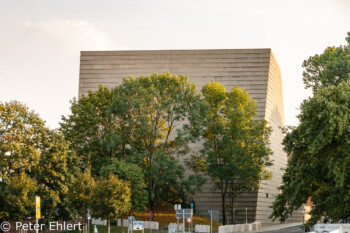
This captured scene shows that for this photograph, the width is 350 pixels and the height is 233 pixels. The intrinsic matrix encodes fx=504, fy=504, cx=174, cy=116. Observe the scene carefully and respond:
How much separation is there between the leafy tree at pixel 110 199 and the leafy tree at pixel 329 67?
20540 millimetres

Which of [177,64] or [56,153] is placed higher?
[177,64]

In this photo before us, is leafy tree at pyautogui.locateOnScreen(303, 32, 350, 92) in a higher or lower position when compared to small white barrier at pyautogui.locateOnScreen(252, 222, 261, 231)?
higher

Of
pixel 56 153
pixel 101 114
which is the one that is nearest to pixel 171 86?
pixel 101 114

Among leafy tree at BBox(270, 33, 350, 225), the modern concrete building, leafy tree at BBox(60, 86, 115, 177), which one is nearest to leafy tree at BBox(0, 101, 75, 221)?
leafy tree at BBox(60, 86, 115, 177)

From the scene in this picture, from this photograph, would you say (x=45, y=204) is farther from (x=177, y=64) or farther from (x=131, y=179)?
(x=177, y=64)

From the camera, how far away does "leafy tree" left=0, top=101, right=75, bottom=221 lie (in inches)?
1435

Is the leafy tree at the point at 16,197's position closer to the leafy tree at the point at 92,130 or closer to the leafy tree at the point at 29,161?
the leafy tree at the point at 29,161

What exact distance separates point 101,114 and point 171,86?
28.5ft

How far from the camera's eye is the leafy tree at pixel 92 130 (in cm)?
5300

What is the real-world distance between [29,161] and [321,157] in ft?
70.3

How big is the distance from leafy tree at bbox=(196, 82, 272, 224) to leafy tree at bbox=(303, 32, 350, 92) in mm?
7642

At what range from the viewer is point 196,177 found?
52.2 metres

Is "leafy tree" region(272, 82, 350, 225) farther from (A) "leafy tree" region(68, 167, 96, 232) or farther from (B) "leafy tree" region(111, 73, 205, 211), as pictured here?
(B) "leafy tree" region(111, 73, 205, 211)

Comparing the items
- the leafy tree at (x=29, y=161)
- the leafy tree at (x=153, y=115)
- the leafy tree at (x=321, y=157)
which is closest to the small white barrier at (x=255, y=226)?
the leafy tree at (x=153, y=115)
